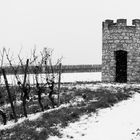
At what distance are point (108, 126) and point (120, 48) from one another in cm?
1537

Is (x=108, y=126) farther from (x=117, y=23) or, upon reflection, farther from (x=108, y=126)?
(x=117, y=23)

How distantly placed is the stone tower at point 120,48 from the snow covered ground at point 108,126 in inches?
475

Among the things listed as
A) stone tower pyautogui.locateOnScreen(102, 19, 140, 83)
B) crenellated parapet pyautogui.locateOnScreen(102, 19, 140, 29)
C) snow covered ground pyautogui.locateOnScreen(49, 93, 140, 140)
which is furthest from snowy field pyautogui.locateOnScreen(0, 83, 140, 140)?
crenellated parapet pyautogui.locateOnScreen(102, 19, 140, 29)

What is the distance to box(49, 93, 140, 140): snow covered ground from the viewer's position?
13789 mm

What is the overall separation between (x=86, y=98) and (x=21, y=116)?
342 centimetres

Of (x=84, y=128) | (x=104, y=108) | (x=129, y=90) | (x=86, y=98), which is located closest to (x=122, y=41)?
(x=129, y=90)

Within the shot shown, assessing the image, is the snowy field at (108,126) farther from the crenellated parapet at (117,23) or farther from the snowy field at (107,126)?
the crenellated parapet at (117,23)

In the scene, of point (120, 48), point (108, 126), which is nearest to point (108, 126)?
point (108, 126)

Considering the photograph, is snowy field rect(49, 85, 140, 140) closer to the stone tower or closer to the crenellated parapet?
the stone tower

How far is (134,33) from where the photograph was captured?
29.9 metres

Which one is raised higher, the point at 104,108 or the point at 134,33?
the point at 134,33

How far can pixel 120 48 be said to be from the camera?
2977 cm

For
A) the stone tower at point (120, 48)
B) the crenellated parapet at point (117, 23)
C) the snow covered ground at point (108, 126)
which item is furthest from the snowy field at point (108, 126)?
the crenellated parapet at point (117, 23)

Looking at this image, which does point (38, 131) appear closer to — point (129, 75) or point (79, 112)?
point (79, 112)
